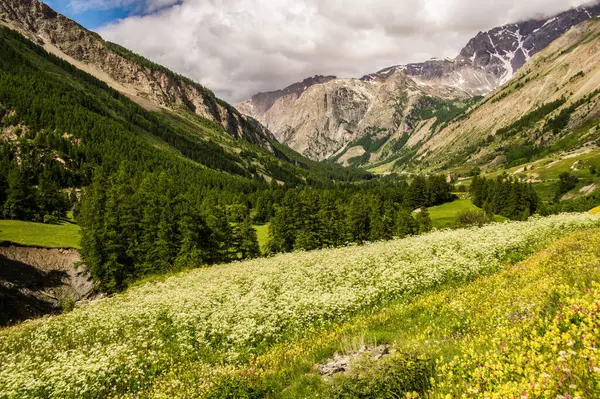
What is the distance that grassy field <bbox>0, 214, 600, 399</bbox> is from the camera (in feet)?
29.3

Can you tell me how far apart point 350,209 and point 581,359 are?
70.7m

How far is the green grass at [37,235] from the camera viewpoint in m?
46.7

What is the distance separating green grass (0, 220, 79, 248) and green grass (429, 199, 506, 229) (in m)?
84.5

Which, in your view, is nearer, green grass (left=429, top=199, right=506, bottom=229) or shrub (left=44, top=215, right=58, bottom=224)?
shrub (left=44, top=215, right=58, bottom=224)

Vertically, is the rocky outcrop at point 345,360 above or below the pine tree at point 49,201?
below

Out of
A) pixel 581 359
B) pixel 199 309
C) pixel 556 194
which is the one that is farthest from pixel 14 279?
pixel 556 194

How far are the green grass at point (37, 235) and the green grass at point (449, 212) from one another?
8452cm

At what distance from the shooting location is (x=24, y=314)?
36.2 metres

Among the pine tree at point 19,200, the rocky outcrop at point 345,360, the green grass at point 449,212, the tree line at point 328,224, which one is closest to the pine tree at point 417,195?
the green grass at point 449,212

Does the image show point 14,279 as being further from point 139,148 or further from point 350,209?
point 139,148

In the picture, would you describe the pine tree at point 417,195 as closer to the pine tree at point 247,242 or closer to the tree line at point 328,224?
the tree line at point 328,224

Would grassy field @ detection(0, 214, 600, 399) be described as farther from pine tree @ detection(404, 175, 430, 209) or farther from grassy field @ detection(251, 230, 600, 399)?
pine tree @ detection(404, 175, 430, 209)

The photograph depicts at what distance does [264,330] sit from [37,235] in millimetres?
55683

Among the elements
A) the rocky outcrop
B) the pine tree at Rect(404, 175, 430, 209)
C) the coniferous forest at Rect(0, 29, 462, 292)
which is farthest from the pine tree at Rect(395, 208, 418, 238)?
the rocky outcrop
